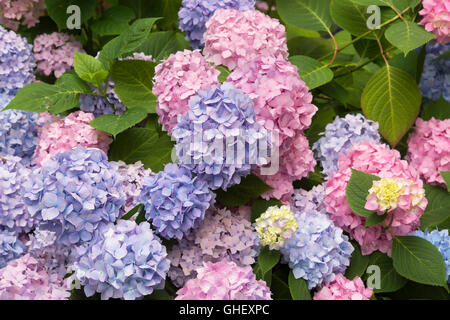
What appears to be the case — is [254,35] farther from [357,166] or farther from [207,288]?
[207,288]

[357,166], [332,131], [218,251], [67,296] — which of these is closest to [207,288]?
[218,251]

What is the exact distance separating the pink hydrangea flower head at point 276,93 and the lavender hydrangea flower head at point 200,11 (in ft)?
0.90

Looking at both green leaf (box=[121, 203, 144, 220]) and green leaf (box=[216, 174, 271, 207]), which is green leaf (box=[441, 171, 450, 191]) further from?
green leaf (box=[121, 203, 144, 220])

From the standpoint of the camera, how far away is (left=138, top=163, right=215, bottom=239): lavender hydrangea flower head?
2.94ft

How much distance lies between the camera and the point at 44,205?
87cm

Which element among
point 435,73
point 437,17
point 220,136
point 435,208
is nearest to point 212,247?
point 220,136

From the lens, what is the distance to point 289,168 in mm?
1045

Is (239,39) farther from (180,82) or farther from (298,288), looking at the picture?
(298,288)

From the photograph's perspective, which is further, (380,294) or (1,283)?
(380,294)

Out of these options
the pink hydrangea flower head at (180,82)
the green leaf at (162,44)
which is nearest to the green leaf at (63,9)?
the green leaf at (162,44)

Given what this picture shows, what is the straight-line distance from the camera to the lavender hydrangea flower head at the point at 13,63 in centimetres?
128

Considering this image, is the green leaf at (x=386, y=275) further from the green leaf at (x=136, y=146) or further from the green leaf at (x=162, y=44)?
the green leaf at (x=162, y=44)

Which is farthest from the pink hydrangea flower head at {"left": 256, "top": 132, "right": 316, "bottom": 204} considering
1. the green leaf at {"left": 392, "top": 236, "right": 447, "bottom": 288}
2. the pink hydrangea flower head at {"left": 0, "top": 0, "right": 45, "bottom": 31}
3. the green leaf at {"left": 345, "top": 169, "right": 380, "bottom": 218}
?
the pink hydrangea flower head at {"left": 0, "top": 0, "right": 45, "bottom": 31}

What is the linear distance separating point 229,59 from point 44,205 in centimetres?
44
